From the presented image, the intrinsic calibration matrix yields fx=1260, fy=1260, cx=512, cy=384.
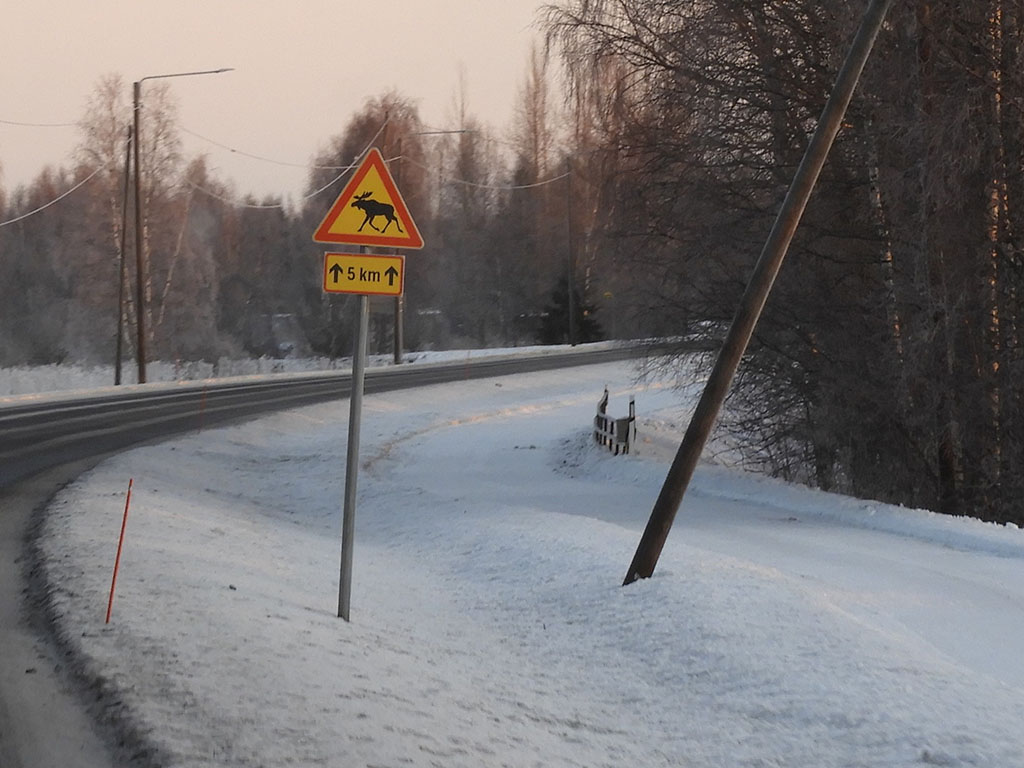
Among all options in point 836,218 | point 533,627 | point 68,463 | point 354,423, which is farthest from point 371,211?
point 836,218

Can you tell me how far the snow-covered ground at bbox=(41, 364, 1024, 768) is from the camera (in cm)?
649

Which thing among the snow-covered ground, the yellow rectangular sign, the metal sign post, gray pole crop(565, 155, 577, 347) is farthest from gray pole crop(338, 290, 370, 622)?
gray pole crop(565, 155, 577, 347)

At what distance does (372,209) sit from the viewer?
8.54 meters

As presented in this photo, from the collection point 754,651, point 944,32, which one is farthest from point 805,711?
point 944,32

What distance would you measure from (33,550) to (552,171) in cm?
7094

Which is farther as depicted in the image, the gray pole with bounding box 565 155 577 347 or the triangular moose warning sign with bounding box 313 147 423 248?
the gray pole with bounding box 565 155 577 347

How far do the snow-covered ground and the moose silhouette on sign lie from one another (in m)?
2.74

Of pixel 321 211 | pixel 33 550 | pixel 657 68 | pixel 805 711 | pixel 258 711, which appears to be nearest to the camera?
pixel 258 711

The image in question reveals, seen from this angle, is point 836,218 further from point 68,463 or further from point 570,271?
point 570,271

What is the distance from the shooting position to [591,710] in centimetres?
784

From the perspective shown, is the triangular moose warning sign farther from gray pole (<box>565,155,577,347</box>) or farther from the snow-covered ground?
A: gray pole (<box>565,155,577,347</box>)

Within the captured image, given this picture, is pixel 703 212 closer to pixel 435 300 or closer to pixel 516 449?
pixel 516 449

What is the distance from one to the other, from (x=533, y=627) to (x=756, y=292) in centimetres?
362

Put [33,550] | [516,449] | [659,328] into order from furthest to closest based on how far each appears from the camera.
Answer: [516,449], [659,328], [33,550]
